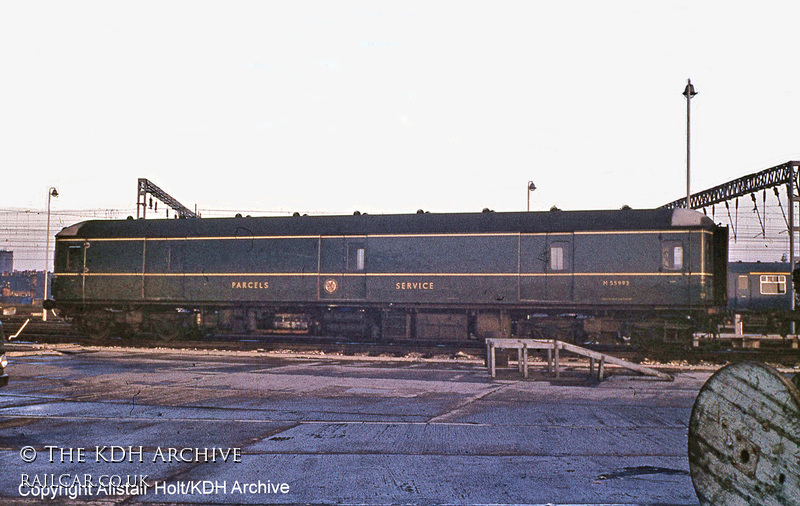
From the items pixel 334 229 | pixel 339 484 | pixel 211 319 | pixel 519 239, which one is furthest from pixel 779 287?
pixel 339 484

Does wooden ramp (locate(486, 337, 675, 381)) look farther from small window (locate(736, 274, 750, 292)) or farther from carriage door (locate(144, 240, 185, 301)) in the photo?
small window (locate(736, 274, 750, 292))

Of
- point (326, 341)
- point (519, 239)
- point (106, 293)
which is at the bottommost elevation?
point (326, 341)

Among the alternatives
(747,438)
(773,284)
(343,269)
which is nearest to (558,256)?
(343,269)

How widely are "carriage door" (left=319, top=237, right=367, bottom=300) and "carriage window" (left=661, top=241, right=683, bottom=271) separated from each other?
362 inches

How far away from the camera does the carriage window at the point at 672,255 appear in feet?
58.7

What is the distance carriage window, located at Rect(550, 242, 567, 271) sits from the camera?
18.8m

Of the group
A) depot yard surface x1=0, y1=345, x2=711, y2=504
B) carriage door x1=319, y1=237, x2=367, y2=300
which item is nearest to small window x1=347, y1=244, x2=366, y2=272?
carriage door x1=319, y1=237, x2=367, y2=300

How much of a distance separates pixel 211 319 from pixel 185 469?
16.8 m

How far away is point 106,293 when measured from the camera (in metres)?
22.7

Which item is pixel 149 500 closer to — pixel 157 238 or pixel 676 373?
pixel 676 373

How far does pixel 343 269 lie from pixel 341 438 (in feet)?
44.7

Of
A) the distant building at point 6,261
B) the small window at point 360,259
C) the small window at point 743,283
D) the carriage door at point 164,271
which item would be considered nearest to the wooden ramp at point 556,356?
the small window at point 360,259

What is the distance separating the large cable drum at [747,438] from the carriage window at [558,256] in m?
16.1

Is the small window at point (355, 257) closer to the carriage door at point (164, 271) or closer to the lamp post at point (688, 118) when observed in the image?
the carriage door at point (164, 271)
